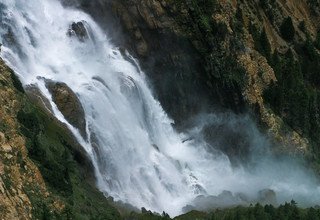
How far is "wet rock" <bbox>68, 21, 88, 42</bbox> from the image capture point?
179 feet

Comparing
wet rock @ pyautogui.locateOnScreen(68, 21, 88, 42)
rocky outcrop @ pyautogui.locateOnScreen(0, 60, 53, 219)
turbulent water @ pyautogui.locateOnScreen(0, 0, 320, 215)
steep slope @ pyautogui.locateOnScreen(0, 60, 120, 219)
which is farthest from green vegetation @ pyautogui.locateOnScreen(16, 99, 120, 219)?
wet rock @ pyautogui.locateOnScreen(68, 21, 88, 42)

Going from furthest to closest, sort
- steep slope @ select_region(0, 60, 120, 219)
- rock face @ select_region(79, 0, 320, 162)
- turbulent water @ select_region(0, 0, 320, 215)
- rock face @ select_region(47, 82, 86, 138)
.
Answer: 1. rock face @ select_region(79, 0, 320, 162)
2. turbulent water @ select_region(0, 0, 320, 215)
3. rock face @ select_region(47, 82, 86, 138)
4. steep slope @ select_region(0, 60, 120, 219)

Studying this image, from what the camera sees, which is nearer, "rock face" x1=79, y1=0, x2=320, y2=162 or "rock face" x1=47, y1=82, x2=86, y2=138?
"rock face" x1=47, y1=82, x2=86, y2=138

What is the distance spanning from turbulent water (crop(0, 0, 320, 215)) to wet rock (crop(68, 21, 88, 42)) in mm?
296

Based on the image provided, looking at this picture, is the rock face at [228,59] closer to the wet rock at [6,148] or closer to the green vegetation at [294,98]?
the green vegetation at [294,98]

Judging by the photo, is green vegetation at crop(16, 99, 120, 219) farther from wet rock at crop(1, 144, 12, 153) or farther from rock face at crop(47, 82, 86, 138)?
rock face at crop(47, 82, 86, 138)

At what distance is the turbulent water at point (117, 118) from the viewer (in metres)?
48.8

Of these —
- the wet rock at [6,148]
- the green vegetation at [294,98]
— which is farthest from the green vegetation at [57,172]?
the green vegetation at [294,98]

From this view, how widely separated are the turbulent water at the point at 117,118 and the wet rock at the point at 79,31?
0.97ft

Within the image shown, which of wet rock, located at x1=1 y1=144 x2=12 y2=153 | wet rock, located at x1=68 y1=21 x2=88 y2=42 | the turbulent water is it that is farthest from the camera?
wet rock, located at x1=68 y1=21 x2=88 y2=42

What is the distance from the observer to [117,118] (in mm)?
52219

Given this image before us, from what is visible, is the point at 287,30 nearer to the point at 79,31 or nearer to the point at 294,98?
the point at 294,98

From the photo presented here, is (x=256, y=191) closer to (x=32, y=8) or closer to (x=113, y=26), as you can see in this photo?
(x=113, y=26)

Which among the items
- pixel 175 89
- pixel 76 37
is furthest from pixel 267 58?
pixel 76 37
